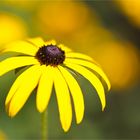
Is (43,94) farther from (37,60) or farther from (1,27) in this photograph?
(1,27)

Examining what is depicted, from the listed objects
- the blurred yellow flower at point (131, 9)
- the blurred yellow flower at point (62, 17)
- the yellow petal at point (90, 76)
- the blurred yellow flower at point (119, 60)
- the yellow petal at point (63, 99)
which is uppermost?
the blurred yellow flower at point (131, 9)

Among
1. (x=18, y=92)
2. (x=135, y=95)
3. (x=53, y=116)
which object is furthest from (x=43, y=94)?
(x=135, y=95)

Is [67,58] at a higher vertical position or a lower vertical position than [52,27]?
lower

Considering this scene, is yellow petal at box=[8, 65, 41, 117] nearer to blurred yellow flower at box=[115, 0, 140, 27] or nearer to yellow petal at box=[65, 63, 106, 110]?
yellow petal at box=[65, 63, 106, 110]

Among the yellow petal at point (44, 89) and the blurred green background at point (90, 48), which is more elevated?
the blurred green background at point (90, 48)

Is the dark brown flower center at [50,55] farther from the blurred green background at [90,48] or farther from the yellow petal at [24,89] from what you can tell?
the blurred green background at [90,48]

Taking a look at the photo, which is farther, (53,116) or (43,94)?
(53,116)

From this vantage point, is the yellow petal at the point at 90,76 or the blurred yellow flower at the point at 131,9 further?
the blurred yellow flower at the point at 131,9

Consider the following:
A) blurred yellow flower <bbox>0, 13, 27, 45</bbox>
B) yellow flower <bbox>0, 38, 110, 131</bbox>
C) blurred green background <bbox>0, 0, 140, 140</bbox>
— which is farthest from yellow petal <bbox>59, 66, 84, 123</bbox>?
blurred yellow flower <bbox>0, 13, 27, 45</bbox>

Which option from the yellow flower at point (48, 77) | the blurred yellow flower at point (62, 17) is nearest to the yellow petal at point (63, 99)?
the yellow flower at point (48, 77)
